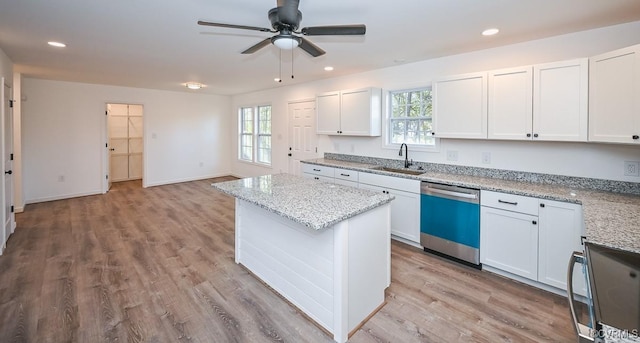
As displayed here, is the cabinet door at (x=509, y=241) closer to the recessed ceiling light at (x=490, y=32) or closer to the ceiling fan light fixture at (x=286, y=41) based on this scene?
the recessed ceiling light at (x=490, y=32)

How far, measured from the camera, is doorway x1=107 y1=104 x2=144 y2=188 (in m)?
7.75

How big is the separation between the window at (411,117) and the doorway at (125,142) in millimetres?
6669

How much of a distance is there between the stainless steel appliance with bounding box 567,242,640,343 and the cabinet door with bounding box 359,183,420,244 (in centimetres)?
A: 207

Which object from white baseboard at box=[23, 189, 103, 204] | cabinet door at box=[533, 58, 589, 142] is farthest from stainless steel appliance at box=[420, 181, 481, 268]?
white baseboard at box=[23, 189, 103, 204]

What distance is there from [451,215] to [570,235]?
3.15ft

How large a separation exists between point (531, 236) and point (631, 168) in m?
1.03

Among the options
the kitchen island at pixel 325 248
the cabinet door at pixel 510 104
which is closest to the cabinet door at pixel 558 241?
the cabinet door at pixel 510 104

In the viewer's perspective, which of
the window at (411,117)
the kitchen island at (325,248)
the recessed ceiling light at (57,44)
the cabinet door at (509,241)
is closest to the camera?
the kitchen island at (325,248)

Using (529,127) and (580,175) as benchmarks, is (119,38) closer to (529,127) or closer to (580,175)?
(529,127)

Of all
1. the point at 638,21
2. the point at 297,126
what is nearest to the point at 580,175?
the point at 638,21

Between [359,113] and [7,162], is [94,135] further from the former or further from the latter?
[359,113]

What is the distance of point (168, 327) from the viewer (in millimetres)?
2105

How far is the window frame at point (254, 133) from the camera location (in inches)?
277

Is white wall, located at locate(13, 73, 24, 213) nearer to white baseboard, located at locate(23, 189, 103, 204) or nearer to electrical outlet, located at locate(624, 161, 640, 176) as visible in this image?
white baseboard, located at locate(23, 189, 103, 204)
